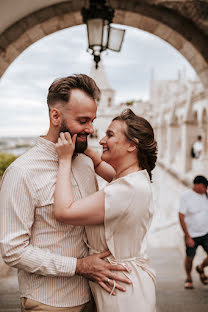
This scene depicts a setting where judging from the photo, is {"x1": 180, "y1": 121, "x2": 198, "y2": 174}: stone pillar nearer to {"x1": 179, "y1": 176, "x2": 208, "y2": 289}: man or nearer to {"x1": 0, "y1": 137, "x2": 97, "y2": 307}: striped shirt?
{"x1": 179, "y1": 176, "x2": 208, "y2": 289}: man

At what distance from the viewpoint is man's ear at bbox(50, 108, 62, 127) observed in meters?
1.63

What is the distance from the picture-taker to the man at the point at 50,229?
1.53m

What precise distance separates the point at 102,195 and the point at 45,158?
371 millimetres

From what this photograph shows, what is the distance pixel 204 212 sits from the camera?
14.8 ft

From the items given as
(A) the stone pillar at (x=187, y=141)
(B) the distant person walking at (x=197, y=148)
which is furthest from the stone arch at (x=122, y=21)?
(A) the stone pillar at (x=187, y=141)

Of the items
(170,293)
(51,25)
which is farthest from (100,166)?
(51,25)

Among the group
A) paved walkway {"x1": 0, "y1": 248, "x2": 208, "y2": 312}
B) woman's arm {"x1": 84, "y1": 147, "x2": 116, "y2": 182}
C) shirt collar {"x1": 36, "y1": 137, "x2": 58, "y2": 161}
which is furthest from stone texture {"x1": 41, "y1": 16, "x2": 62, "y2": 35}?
paved walkway {"x1": 0, "y1": 248, "x2": 208, "y2": 312}

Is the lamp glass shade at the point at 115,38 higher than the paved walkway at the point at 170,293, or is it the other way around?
the lamp glass shade at the point at 115,38

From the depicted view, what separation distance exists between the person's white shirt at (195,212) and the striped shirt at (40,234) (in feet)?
10.1

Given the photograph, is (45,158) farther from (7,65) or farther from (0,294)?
(7,65)

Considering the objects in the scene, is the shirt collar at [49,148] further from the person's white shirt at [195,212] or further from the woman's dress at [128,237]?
the person's white shirt at [195,212]

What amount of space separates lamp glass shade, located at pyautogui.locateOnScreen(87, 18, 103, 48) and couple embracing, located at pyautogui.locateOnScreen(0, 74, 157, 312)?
7.17ft

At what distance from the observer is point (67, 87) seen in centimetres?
162

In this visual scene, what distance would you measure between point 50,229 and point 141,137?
64 cm
